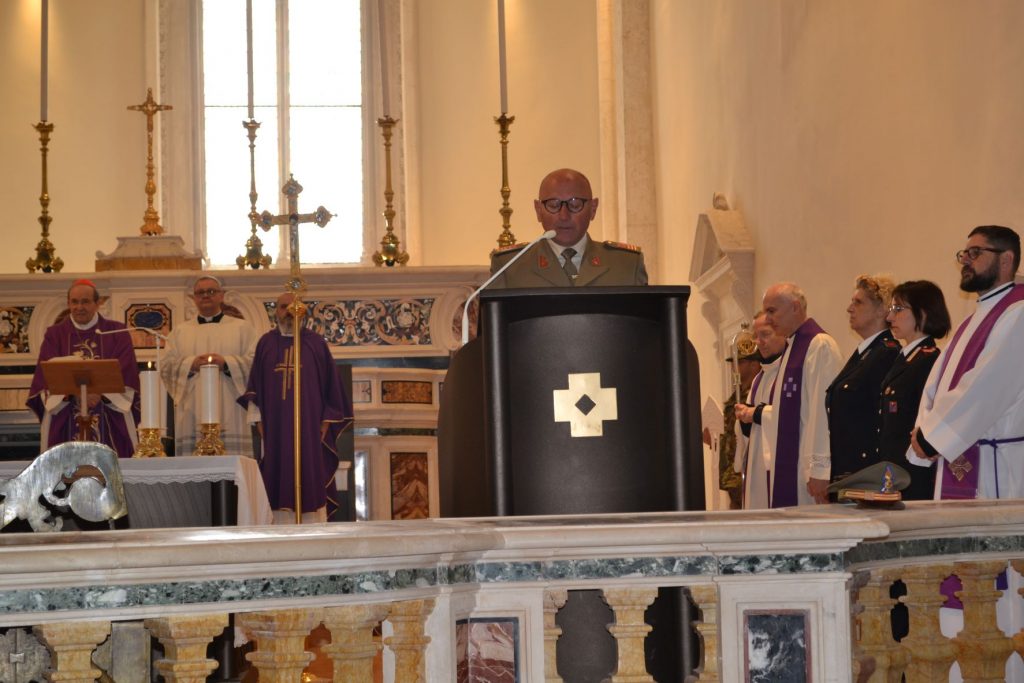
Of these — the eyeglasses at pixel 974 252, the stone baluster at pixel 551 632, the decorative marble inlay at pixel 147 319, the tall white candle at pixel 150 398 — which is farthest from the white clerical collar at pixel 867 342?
the decorative marble inlay at pixel 147 319

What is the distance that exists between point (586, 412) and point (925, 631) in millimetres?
883

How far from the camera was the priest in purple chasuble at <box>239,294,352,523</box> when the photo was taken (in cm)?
870

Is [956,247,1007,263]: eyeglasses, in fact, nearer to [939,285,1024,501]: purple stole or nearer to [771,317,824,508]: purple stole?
[939,285,1024,501]: purple stole

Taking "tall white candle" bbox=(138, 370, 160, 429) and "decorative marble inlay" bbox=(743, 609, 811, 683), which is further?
"tall white candle" bbox=(138, 370, 160, 429)

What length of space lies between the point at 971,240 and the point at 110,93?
11829 millimetres

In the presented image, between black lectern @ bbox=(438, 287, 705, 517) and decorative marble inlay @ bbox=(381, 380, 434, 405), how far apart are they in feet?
19.9

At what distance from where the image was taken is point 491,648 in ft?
8.82

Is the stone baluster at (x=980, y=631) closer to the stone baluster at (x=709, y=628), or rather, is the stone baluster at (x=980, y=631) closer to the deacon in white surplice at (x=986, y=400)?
the stone baluster at (x=709, y=628)

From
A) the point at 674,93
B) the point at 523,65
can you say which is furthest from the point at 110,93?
the point at 674,93

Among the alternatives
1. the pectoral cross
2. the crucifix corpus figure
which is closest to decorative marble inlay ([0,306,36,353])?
the crucifix corpus figure

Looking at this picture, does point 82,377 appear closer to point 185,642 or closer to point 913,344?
point 913,344

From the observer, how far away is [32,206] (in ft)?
47.5

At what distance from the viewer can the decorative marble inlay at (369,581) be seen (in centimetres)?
221

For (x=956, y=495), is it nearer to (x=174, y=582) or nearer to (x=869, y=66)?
(x=174, y=582)
